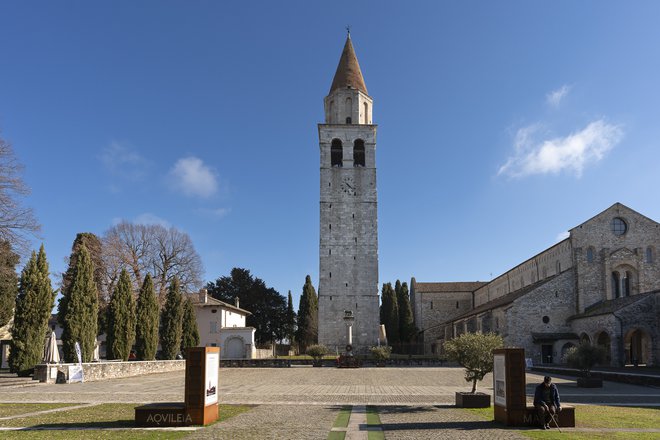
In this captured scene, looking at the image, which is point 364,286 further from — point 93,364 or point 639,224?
point 93,364

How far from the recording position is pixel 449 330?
63.3 metres

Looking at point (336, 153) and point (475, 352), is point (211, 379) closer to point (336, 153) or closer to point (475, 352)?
point (475, 352)

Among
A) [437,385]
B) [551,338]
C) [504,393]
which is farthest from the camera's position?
[551,338]

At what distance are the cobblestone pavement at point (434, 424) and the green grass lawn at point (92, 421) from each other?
4.01 metres

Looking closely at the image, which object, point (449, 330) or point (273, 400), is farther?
point (449, 330)

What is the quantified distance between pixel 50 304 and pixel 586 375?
2493cm

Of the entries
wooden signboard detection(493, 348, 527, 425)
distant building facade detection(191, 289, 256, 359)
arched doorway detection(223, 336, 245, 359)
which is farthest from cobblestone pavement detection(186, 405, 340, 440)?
arched doorway detection(223, 336, 245, 359)

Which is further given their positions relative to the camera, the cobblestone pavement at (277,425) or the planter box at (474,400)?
the planter box at (474,400)

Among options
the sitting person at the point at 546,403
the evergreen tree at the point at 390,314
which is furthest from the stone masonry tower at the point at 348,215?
the sitting person at the point at 546,403

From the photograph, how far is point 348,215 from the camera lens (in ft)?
174

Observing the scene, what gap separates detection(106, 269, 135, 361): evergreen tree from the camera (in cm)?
3070

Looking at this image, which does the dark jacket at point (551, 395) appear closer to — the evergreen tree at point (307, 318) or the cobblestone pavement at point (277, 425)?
the cobblestone pavement at point (277, 425)

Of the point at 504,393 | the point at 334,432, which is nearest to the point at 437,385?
the point at 504,393

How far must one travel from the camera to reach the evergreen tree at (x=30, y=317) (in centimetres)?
2483
